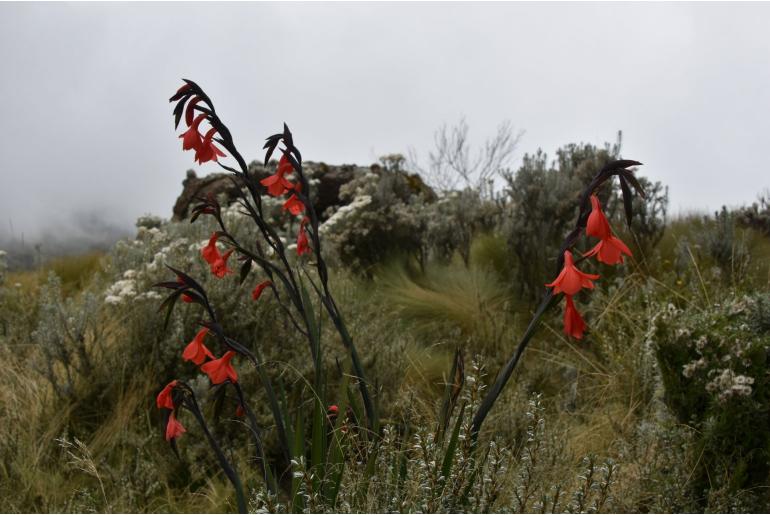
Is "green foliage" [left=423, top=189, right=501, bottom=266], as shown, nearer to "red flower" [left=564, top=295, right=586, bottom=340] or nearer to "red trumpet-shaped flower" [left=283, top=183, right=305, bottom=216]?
"red trumpet-shaped flower" [left=283, top=183, right=305, bottom=216]

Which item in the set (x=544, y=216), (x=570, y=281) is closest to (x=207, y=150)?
(x=570, y=281)

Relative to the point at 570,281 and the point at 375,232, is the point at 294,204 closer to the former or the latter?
the point at 570,281

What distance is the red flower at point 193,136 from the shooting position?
180 cm

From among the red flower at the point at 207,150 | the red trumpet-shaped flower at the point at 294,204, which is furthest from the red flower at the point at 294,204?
the red flower at the point at 207,150

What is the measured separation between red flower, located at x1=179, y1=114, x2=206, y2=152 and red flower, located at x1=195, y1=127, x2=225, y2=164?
0.01m

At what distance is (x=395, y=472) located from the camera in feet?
6.24

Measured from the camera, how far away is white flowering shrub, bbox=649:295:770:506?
2955mm

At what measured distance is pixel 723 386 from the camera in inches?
117

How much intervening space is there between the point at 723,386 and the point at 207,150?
7.73 feet

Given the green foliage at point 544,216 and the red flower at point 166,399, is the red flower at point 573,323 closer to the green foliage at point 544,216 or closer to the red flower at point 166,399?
the red flower at point 166,399

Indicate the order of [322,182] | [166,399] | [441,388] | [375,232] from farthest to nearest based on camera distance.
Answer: [322,182], [375,232], [441,388], [166,399]

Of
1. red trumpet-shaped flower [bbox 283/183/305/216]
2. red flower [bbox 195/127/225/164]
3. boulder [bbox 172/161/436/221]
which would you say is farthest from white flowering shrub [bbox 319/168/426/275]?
red flower [bbox 195/127/225/164]

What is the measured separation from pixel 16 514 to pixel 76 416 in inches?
46.4

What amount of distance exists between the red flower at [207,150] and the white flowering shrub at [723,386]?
2.28 m
